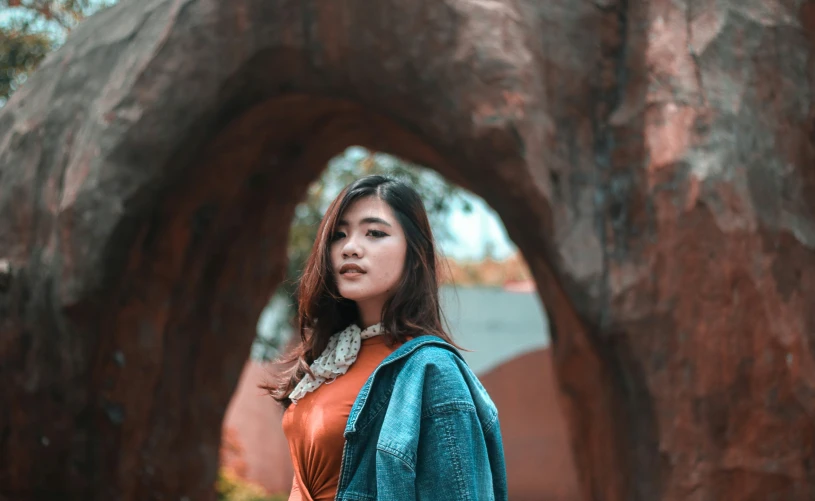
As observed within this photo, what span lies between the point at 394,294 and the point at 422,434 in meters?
0.33

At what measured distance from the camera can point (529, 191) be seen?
341cm

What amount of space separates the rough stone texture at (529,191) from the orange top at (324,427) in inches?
68.8

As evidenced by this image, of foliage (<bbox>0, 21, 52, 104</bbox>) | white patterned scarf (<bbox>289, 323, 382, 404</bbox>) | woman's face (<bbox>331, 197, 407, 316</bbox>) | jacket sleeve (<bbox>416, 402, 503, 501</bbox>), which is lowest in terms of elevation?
jacket sleeve (<bbox>416, 402, 503, 501</bbox>)

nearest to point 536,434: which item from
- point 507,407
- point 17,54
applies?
point 507,407

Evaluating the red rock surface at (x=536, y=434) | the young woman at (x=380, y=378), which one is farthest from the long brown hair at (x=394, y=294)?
the red rock surface at (x=536, y=434)

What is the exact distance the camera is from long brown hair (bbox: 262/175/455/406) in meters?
1.80

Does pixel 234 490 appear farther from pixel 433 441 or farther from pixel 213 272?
pixel 433 441

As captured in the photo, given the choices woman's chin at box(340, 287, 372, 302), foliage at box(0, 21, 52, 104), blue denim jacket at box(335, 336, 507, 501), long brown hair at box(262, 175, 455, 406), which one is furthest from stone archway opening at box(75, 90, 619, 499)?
foliage at box(0, 21, 52, 104)

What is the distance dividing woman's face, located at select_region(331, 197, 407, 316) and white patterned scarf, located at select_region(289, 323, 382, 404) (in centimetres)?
6

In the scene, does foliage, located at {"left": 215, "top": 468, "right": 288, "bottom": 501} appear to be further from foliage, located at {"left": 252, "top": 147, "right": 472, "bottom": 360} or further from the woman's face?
the woman's face

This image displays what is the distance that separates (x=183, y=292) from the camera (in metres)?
4.57

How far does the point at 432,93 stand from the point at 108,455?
2.22m

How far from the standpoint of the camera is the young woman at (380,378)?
5.16 feet

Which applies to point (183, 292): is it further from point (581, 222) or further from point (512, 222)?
point (581, 222)
